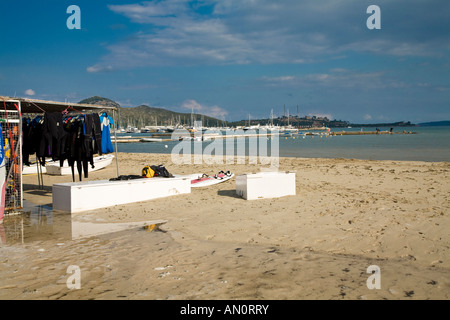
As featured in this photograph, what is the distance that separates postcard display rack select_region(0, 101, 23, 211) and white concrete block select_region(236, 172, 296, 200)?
573cm

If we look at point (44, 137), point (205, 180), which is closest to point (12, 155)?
point (44, 137)

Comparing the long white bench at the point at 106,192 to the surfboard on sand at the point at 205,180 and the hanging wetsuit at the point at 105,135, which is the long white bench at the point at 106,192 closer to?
the surfboard on sand at the point at 205,180

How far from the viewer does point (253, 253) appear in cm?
559

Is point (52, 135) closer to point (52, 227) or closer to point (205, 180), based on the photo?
point (52, 227)

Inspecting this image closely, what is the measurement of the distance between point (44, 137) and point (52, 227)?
366 cm

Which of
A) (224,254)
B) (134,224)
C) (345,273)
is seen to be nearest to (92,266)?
(224,254)

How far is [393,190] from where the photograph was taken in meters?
10.8

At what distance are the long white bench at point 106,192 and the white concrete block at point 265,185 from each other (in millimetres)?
2155

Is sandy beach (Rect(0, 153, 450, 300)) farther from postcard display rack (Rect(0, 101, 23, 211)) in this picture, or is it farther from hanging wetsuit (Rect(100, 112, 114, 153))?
hanging wetsuit (Rect(100, 112, 114, 153))

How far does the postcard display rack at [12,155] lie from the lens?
8.78 metres

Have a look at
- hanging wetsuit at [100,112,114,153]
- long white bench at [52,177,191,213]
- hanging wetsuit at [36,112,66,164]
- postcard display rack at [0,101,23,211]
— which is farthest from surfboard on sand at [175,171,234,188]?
postcard display rack at [0,101,23,211]

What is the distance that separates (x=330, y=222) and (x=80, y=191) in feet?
19.5

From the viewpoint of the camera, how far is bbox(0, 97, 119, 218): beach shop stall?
348 inches

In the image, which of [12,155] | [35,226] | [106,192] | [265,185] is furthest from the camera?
[265,185]
